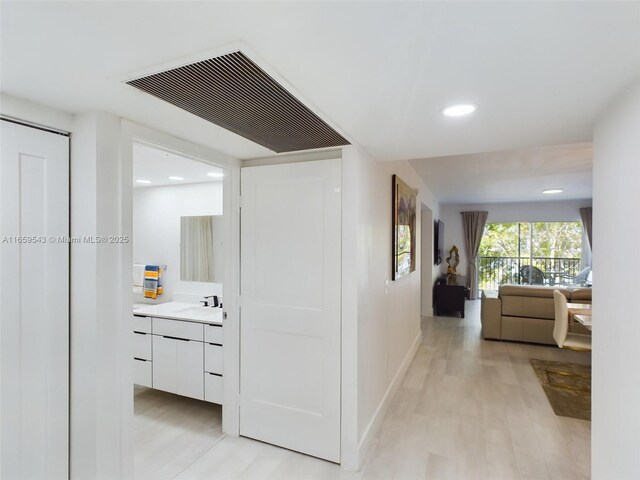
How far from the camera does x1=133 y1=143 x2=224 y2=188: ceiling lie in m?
2.72

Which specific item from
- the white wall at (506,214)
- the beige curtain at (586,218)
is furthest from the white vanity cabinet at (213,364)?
the beige curtain at (586,218)

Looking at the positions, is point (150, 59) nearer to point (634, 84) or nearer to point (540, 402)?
point (634, 84)

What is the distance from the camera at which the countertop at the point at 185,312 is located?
3.01m

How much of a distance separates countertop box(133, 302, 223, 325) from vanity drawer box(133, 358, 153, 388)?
45 cm

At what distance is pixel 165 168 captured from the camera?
3178mm

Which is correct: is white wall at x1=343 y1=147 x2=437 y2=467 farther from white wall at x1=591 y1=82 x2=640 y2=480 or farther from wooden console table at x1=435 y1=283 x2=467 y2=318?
wooden console table at x1=435 y1=283 x2=467 y2=318

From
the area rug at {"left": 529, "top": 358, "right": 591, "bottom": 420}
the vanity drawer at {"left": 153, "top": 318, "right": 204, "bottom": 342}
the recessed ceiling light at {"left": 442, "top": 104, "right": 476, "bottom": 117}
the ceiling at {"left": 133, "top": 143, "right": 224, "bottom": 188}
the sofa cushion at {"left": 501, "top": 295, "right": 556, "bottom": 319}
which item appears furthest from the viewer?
the sofa cushion at {"left": 501, "top": 295, "right": 556, "bottom": 319}

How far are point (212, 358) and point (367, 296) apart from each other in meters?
1.43

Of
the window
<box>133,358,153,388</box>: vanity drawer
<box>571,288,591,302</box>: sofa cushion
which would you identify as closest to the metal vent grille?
<box>133,358,153,388</box>: vanity drawer

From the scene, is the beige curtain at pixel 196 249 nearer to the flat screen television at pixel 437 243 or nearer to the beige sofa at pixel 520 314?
the beige sofa at pixel 520 314

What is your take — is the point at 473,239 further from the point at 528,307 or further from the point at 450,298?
the point at 528,307

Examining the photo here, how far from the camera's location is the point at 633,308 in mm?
1308

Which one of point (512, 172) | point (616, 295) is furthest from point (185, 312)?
point (512, 172)

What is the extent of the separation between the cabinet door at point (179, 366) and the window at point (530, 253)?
7.88m
